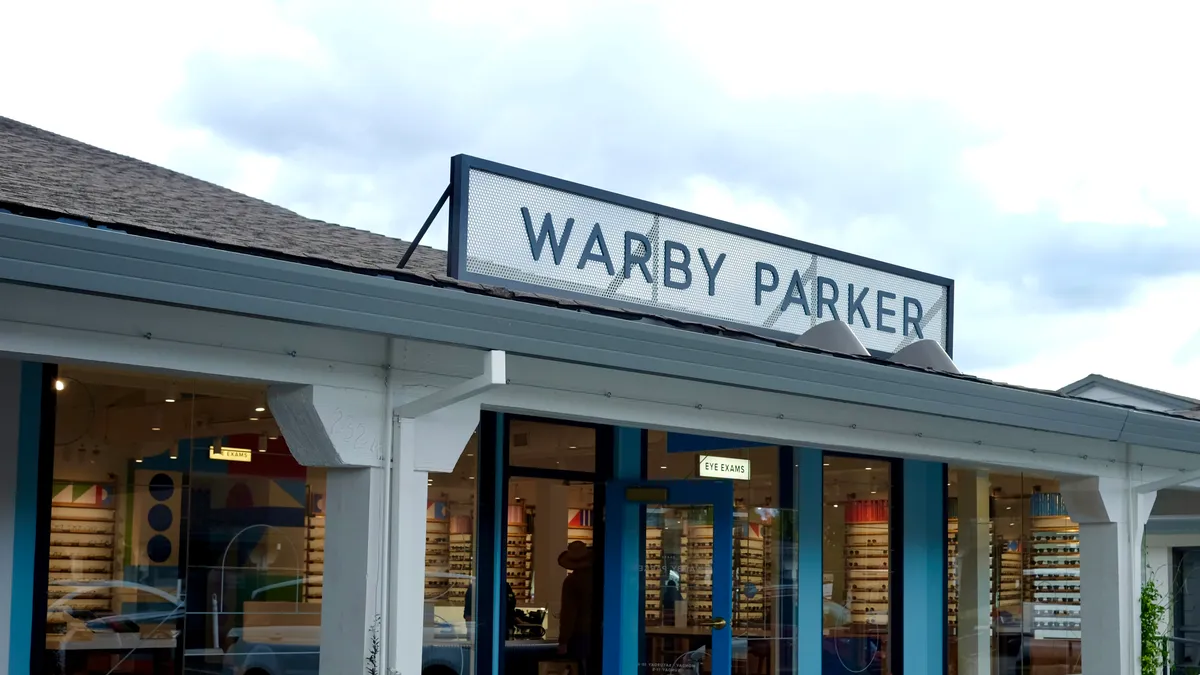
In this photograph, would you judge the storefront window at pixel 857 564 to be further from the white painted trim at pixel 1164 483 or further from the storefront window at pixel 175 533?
the storefront window at pixel 175 533

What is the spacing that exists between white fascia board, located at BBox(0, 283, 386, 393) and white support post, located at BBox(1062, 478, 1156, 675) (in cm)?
737

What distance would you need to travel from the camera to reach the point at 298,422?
7184mm

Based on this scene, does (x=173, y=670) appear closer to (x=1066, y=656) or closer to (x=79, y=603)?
(x=79, y=603)

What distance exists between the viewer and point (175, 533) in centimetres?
902

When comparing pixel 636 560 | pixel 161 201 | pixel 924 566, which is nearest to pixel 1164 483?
pixel 924 566

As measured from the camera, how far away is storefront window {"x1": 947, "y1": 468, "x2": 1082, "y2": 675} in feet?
51.9

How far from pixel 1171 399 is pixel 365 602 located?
1635 cm

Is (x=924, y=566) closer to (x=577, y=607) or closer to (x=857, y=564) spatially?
(x=857, y=564)

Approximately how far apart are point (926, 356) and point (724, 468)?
2102 millimetres

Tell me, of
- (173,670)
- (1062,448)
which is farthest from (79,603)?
(1062,448)

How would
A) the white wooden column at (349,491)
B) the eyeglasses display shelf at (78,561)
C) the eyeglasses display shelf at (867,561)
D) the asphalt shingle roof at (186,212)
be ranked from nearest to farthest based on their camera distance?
the white wooden column at (349,491) → the asphalt shingle roof at (186,212) → the eyeglasses display shelf at (78,561) → the eyeglasses display shelf at (867,561)

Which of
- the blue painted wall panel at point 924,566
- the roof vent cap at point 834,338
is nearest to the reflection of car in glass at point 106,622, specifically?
the roof vent cap at point 834,338

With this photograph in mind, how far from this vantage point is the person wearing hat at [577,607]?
1173cm

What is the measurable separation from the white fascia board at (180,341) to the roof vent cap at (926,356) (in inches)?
256
